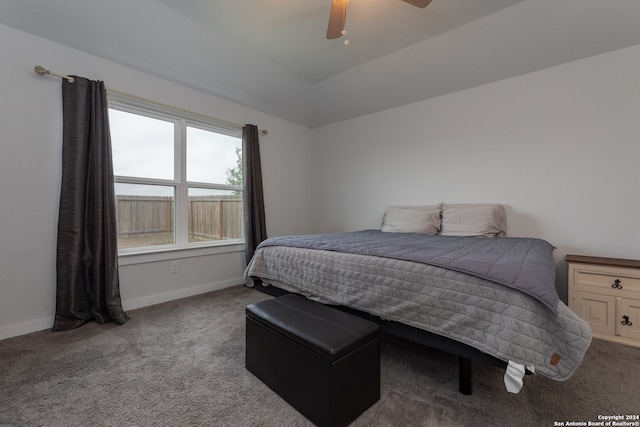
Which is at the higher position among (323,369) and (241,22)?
(241,22)

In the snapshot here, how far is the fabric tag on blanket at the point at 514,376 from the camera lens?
1064 mm

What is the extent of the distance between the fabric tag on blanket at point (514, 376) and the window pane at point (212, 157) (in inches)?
127

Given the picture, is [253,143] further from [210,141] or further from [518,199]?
[518,199]

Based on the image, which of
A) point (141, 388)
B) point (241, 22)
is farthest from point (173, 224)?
point (241, 22)

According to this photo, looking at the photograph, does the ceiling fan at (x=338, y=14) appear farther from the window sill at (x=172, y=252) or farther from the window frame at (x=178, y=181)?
the window sill at (x=172, y=252)

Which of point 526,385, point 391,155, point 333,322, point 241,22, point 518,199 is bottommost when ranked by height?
point 526,385

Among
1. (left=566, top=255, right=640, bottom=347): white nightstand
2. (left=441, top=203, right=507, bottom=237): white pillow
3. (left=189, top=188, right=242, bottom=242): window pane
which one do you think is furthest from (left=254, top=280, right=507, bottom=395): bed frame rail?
(left=189, top=188, right=242, bottom=242): window pane

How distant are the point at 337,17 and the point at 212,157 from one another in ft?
7.28

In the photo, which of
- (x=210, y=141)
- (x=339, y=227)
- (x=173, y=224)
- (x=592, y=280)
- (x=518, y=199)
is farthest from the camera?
(x=339, y=227)

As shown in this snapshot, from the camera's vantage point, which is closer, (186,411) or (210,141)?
(186,411)

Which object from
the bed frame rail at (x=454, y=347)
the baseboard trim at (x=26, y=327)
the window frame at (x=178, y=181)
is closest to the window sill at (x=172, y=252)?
the window frame at (x=178, y=181)

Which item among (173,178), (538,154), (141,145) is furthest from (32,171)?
(538,154)

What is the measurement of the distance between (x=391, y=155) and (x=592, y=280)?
2.35 metres

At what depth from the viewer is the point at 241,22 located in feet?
8.02
